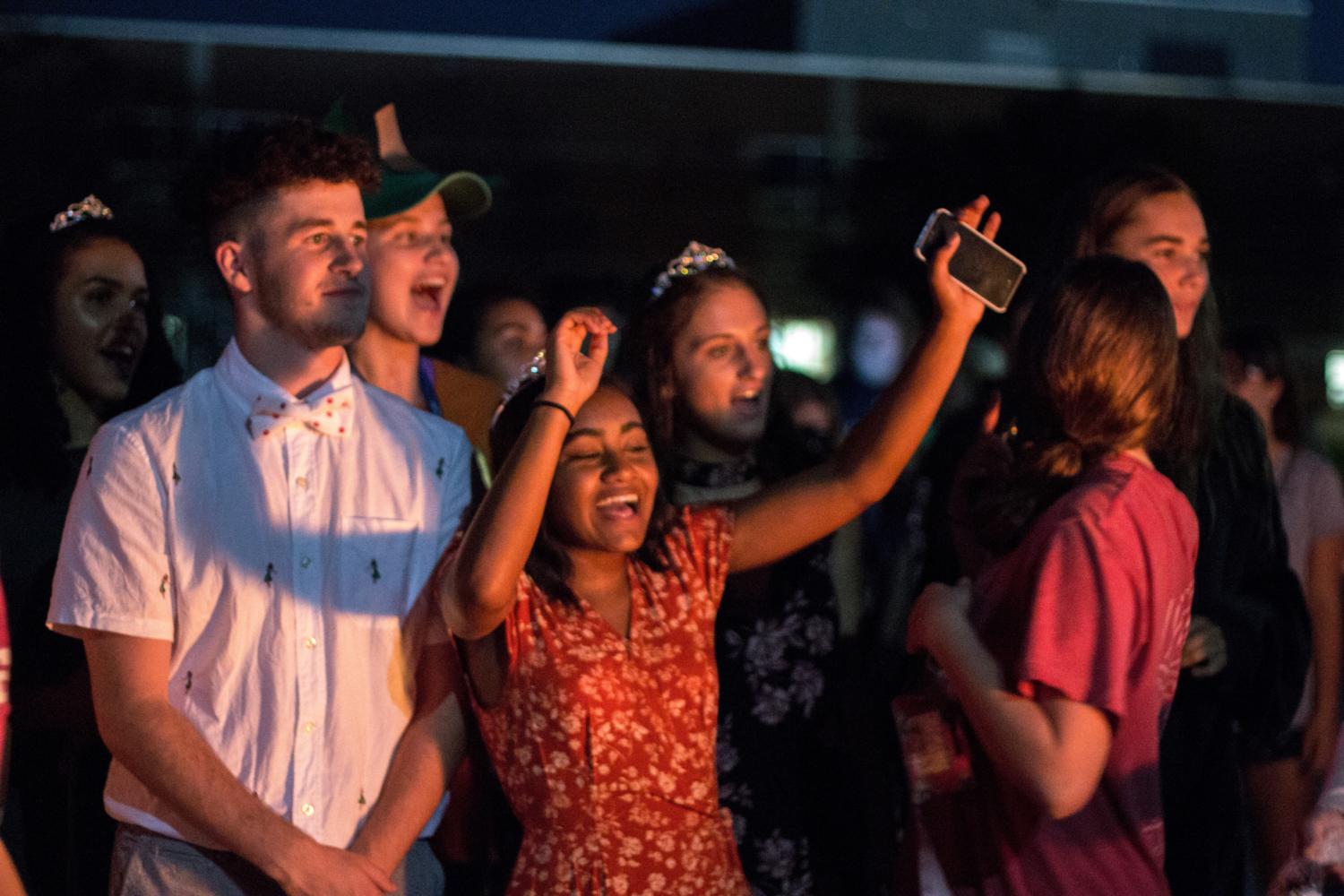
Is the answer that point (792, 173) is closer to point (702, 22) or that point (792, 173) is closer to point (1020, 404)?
point (702, 22)

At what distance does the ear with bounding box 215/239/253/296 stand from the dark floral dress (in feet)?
4.10

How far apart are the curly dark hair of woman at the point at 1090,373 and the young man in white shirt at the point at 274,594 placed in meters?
1.16

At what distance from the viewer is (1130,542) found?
2967mm

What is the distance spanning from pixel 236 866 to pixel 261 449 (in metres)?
0.78

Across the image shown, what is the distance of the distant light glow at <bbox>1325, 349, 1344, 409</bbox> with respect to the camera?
29500 mm

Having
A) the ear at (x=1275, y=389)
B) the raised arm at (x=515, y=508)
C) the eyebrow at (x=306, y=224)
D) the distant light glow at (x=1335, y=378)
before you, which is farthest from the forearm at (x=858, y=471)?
the distant light glow at (x=1335, y=378)

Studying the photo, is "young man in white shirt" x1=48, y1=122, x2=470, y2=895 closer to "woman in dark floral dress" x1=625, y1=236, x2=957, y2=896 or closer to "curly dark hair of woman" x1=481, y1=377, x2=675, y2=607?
"curly dark hair of woman" x1=481, y1=377, x2=675, y2=607

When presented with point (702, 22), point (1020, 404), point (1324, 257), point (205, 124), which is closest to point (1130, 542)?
point (1020, 404)

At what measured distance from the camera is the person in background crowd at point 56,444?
154 inches

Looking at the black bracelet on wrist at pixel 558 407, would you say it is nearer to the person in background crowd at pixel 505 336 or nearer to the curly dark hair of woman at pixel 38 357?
the curly dark hair of woman at pixel 38 357

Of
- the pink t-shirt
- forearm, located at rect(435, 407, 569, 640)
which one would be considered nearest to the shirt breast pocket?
forearm, located at rect(435, 407, 569, 640)

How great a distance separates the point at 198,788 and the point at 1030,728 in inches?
57.3

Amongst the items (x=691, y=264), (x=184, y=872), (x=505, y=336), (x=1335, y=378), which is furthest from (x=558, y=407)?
(x=1335, y=378)

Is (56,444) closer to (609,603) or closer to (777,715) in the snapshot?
(609,603)
